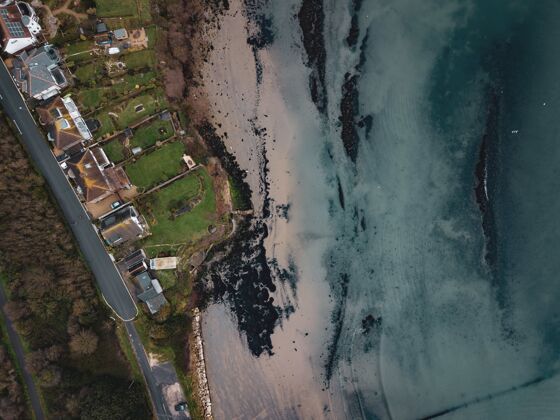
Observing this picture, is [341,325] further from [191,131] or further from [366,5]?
[366,5]

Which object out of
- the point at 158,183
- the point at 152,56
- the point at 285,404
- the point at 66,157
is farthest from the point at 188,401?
the point at 152,56

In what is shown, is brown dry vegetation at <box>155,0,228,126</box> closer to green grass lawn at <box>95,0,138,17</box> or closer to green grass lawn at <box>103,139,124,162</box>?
green grass lawn at <box>95,0,138,17</box>

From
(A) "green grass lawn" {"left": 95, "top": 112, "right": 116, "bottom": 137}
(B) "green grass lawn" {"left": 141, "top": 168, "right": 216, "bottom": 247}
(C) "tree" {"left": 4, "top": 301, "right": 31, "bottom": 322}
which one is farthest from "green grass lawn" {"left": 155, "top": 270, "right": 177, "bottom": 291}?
(A) "green grass lawn" {"left": 95, "top": 112, "right": 116, "bottom": 137}

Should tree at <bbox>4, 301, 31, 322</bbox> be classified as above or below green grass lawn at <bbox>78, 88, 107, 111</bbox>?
below

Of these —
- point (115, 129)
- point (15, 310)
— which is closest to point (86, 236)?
point (15, 310)

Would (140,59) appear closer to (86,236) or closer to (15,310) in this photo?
(86,236)

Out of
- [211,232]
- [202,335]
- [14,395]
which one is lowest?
[202,335]
